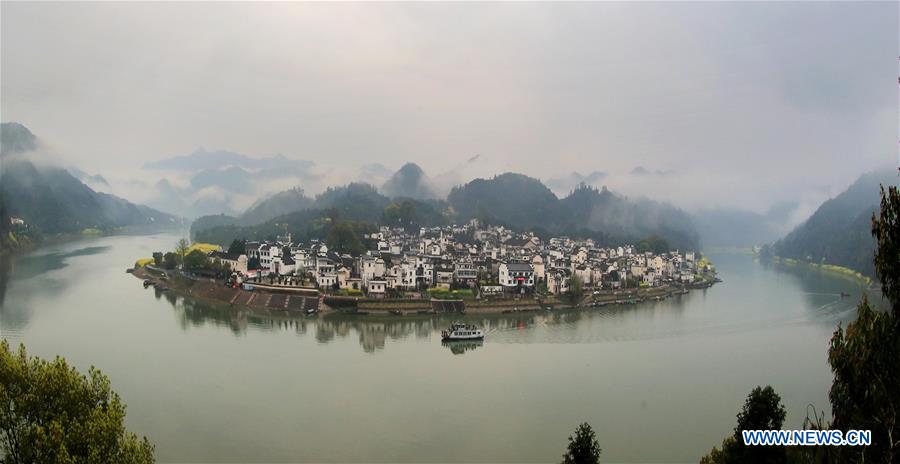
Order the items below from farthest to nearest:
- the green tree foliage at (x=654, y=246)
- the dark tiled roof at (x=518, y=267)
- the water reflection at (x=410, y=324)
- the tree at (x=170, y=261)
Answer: the green tree foliage at (x=654, y=246) < the tree at (x=170, y=261) < the dark tiled roof at (x=518, y=267) < the water reflection at (x=410, y=324)

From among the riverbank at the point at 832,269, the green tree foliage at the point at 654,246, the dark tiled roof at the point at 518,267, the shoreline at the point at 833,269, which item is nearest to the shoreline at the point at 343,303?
the dark tiled roof at the point at 518,267

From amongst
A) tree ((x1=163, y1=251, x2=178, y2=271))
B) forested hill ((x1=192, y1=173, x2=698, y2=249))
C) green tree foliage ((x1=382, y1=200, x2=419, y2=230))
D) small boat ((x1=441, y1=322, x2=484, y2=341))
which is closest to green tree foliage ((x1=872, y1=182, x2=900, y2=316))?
small boat ((x1=441, y1=322, x2=484, y2=341))

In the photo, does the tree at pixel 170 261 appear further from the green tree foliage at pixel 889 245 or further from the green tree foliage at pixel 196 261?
the green tree foliage at pixel 889 245

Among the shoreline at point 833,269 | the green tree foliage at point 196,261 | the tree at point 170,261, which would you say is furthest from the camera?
the shoreline at point 833,269

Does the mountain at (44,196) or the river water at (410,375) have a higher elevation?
the mountain at (44,196)

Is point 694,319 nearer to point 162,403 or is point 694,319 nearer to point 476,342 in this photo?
point 476,342

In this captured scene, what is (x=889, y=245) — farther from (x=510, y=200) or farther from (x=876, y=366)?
(x=510, y=200)

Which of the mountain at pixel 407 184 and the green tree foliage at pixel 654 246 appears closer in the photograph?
the green tree foliage at pixel 654 246
